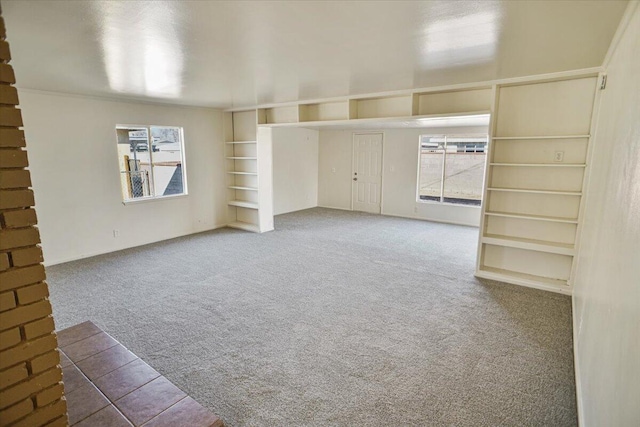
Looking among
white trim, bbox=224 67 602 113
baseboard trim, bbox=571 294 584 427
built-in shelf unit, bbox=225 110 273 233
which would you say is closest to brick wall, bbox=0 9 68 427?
baseboard trim, bbox=571 294 584 427

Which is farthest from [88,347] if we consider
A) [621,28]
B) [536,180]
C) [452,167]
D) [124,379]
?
[452,167]

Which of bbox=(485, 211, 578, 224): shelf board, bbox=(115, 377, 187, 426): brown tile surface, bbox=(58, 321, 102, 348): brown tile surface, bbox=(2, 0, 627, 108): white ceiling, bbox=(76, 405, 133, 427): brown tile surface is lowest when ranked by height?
bbox=(115, 377, 187, 426): brown tile surface

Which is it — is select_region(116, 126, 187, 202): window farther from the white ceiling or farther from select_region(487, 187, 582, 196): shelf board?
select_region(487, 187, 582, 196): shelf board

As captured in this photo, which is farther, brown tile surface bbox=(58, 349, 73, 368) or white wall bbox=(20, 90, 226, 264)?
white wall bbox=(20, 90, 226, 264)

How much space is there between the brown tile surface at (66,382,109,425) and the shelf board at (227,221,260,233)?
15.7 feet

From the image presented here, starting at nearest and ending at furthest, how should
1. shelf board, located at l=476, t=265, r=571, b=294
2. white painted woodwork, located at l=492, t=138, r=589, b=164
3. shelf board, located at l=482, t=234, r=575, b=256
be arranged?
white painted woodwork, located at l=492, t=138, r=589, b=164
shelf board, located at l=482, t=234, r=575, b=256
shelf board, located at l=476, t=265, r=571, b=294

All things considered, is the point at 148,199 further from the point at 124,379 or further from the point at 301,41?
the point at 301,41

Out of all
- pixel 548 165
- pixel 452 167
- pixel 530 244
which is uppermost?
pixel 548 165

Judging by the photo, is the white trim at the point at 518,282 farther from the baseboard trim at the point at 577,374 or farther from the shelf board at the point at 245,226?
the shelf board at the point at 245,226

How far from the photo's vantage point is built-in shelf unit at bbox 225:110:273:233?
21.7 feet

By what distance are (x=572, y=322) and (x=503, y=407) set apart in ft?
5.34

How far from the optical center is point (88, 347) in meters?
2.47

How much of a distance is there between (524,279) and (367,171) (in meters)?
5.42

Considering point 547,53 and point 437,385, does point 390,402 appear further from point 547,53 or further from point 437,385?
point 547,53
